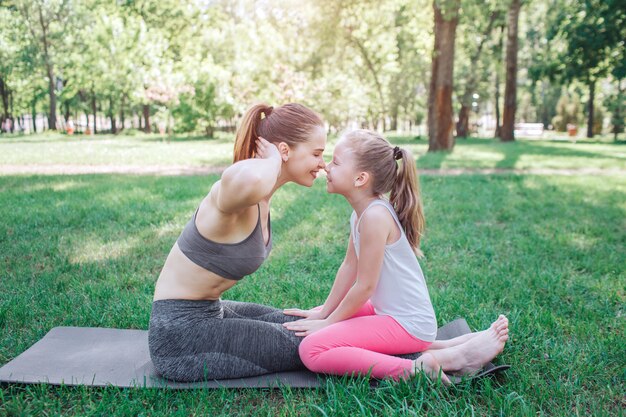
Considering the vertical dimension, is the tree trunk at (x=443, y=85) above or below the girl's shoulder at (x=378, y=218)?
above

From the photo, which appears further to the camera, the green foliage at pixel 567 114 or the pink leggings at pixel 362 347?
the green foliage at pixel 567 114

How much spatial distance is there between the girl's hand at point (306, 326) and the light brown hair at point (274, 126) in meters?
0.92

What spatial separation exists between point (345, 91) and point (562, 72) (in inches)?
423

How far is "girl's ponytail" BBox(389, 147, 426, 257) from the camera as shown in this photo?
2713 mm

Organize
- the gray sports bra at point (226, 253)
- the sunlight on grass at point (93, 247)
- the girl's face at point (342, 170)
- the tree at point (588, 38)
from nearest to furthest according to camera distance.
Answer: the gray sports bra at point (226, 253)
the girl's face at point (342, 170)
the sunlight on grass at point (93, 247)
the tree at point (588, 38)

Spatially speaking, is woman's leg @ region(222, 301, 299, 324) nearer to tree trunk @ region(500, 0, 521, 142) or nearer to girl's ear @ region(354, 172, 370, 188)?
girl's ear @ region(354, 172, 370, 188)

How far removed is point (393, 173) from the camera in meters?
2.76

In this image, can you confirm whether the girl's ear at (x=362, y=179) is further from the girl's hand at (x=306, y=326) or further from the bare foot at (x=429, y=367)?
the bare foot at (x=429, y=367)

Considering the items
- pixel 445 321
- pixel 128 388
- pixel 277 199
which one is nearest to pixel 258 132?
pixel 128 388

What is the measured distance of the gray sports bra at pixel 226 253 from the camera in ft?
8.17

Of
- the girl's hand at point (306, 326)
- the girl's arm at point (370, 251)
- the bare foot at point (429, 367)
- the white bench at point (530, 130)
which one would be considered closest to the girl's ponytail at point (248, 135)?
the girl's arm at point (370, 251)

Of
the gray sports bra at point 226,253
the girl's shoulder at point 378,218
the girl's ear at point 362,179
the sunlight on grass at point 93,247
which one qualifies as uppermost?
the girl's ear at point 362,179

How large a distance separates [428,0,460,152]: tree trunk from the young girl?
13276mm

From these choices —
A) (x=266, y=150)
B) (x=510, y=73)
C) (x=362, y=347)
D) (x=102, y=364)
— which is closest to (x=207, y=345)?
(x=102, y=364)
